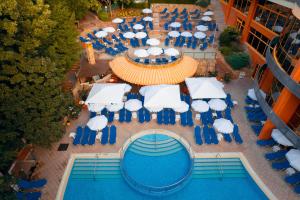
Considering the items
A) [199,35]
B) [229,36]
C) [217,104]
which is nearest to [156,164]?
[217,104]

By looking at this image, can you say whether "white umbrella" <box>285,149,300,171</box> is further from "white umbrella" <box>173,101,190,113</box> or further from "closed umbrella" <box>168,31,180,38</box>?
"closed umbrella" <box>168,31,180,38</box>

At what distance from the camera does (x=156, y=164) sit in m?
14.3

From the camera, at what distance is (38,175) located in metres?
13.5

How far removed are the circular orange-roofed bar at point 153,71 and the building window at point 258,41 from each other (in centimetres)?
683

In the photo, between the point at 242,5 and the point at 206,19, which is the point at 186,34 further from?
the point at 242,5

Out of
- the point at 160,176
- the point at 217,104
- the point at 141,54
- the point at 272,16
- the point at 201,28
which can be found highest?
the point at 272,16

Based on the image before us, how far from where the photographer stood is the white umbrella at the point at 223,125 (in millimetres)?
15367

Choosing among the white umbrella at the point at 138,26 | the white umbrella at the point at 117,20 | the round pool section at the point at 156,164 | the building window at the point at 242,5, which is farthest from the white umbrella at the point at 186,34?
the round pool section at the point at 156,164

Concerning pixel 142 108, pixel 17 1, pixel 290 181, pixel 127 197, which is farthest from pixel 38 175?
pixel 290 181

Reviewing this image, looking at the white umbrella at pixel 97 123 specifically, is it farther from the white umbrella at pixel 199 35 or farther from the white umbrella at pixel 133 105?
the white umbrella at pixel 199 35

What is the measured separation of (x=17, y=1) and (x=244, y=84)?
18.4m

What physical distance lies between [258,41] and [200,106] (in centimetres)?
1017

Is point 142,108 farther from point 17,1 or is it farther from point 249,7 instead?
point 249,7

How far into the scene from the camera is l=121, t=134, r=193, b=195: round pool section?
13.0 metres
